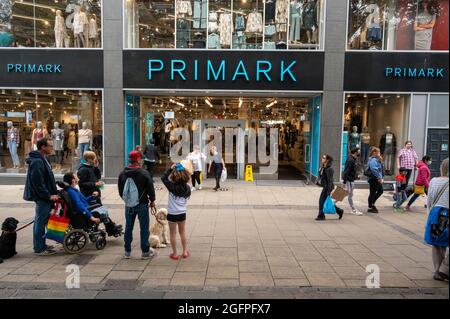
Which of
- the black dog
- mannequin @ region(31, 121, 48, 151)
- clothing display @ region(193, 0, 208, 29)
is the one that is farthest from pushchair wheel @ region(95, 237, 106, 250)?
clothing display @ region(193, 0, 208, 29)

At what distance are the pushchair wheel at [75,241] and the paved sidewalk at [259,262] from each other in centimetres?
12

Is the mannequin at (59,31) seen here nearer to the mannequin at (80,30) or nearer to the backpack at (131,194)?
the mannequin at (80,30)

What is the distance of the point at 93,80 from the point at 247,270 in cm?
1068

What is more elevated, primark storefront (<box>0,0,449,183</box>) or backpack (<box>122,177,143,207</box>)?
primark storefront (<box>0,0,449,183</box>)

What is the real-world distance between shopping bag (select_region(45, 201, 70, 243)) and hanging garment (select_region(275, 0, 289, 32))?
10.8 m

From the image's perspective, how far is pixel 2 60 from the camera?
13.4m

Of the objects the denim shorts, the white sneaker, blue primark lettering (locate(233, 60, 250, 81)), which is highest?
blue primark lettering (locate(233, 60, 250, 81))

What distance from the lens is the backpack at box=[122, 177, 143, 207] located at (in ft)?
18.1

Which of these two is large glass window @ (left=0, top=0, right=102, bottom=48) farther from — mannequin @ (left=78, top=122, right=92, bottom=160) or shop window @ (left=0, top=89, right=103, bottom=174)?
mannequin @ (left=78, top=122, right=92, bottom=160)

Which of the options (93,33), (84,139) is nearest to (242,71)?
(93,33)

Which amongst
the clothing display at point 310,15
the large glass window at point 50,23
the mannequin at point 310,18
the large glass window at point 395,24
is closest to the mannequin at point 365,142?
the large glass window at point 395,24

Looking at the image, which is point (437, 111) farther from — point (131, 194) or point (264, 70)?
point (131, 194)

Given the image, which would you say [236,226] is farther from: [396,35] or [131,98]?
[396,35]

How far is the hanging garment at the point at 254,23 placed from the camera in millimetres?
13906
